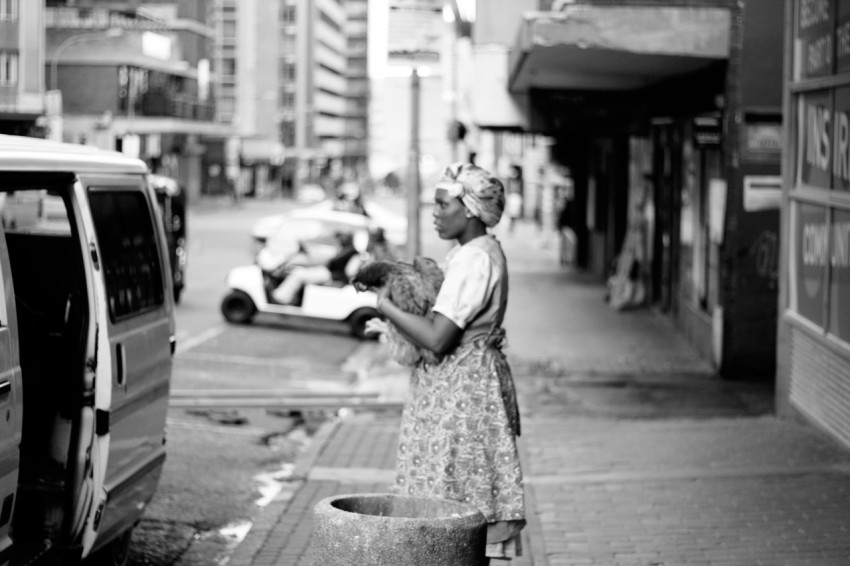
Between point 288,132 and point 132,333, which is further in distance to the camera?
point 288,132

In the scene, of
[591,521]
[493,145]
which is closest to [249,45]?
[493,145]

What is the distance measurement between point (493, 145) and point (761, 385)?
161 feet

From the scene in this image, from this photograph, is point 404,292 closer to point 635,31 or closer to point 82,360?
point 82,360

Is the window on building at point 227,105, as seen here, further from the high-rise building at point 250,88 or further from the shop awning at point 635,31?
the shop awning at point 635,31

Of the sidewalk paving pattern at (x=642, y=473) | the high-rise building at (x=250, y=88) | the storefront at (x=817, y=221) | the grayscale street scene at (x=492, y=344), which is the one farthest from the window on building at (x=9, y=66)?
the high-rise building at (x=250, y=88)

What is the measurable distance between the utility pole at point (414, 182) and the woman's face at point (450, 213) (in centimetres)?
901

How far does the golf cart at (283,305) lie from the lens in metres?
18.2

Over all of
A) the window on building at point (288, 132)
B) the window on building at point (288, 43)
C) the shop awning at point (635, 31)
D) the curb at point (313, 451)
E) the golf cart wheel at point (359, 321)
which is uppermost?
the window on building at point (288, 43)

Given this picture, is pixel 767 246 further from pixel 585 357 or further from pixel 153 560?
pixel 153 560

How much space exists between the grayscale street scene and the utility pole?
0.16ft

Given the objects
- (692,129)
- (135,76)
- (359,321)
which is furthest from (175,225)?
(135,76)

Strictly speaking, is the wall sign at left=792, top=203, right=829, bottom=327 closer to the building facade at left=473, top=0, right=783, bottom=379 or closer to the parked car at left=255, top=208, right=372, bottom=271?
the building facade at left=473, top=0, right=783, bottom=379

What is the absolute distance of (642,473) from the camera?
8.51 meters

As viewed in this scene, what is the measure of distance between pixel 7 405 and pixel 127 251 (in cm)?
160
